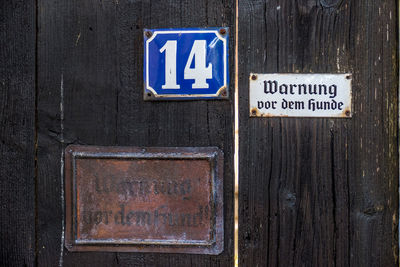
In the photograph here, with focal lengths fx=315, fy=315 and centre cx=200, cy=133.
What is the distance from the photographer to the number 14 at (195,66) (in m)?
0.83

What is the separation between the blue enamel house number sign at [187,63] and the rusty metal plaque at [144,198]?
0.16m

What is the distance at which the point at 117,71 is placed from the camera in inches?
33.9

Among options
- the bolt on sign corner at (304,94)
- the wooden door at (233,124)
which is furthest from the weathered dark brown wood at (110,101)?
the bolt on sign corner at (304,94)

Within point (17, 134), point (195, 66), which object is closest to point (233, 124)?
point (195, 66)

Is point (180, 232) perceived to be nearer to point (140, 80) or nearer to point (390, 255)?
point (140, 80)

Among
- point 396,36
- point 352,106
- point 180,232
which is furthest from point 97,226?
point 396,36

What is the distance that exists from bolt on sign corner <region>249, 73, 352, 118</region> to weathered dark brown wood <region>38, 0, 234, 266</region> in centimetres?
10

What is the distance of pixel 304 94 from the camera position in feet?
2.74

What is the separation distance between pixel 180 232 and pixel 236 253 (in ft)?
0.54

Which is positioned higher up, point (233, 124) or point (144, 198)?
point (233, 124)

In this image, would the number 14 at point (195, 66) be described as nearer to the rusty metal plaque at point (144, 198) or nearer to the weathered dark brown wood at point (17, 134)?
the rusty metal plaque at point (144, 198)

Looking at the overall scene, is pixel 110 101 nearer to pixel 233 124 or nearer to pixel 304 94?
pixel 233 124

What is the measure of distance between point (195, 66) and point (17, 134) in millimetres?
528

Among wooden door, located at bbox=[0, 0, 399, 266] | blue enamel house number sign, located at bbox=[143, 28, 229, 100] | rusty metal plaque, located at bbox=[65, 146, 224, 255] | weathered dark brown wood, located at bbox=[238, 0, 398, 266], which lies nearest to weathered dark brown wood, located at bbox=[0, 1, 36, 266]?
wooden door, located at bbox=[0, 0, 399, 266]
